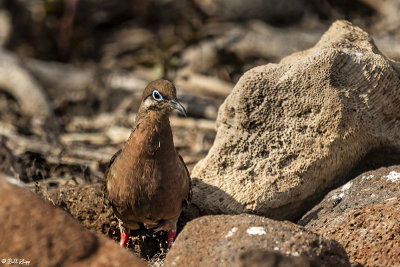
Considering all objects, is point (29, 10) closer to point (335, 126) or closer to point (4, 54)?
point (4, 54)

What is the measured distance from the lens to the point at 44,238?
3.35 m

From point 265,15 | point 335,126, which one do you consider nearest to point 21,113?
point 265,15

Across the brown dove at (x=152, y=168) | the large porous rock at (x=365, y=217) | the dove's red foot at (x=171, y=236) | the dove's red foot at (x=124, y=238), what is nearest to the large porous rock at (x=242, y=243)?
the large porous rock at (x=365, y=217)

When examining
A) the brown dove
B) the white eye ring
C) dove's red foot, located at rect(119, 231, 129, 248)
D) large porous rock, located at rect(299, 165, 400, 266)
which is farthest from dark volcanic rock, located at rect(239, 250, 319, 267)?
dove's red foot, located at rect(119, 231, 129, 248)

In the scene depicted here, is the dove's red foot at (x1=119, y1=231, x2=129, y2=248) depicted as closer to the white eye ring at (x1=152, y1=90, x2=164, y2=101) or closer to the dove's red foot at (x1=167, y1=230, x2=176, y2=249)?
the dove's red foot at (x1=167, y1=230, x2=176, y2=249)

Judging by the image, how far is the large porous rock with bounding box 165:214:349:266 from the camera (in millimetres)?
3793

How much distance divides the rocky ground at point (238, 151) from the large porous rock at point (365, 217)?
0.04ft

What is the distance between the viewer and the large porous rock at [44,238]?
3.30m

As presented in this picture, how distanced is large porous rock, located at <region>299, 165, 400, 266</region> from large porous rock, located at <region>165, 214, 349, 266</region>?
16.7 inches

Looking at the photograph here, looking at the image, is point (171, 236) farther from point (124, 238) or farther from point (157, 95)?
point (157, 95)

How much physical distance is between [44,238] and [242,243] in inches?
51.2

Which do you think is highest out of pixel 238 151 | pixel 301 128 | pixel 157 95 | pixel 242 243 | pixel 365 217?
pixel 157 95

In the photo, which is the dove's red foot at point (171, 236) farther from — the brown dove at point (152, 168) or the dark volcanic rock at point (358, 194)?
the dark volcanic rock at point (358, 194)

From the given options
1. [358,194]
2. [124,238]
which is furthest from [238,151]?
[124,238]
